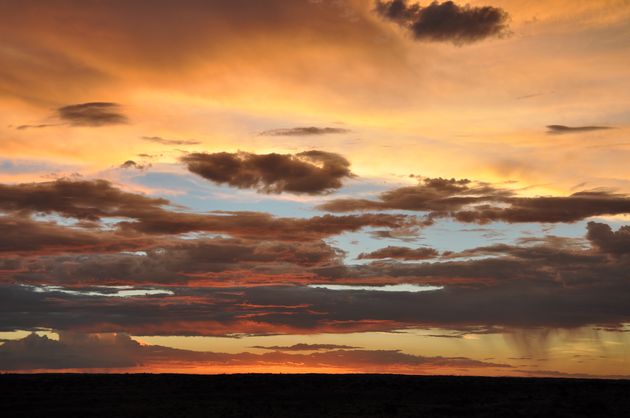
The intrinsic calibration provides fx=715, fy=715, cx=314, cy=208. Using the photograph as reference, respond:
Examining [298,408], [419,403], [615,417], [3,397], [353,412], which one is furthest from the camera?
[3,397]

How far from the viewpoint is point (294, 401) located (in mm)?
90875

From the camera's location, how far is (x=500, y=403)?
82562 millimetres

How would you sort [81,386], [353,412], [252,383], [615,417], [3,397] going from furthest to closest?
1. [252,383]
2. [81,386]
3. [3,397]
4. [353,412]
5. [615,417]

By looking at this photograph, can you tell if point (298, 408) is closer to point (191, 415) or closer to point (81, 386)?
point (191, 415)

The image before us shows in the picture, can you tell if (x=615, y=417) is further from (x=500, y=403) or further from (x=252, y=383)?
(x=252, y=383)

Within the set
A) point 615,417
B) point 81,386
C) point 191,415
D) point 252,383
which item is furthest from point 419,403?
point 81,386

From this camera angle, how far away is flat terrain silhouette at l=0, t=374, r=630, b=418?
7356 centimetres

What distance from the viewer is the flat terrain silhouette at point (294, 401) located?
73.6m

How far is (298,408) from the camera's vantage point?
264 ft

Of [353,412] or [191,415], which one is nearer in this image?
[191,415]

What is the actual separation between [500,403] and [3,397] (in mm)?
62892

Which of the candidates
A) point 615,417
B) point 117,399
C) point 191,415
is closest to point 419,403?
point 615,417

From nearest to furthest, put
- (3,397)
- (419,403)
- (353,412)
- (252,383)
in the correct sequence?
(353,412), (419,403), (3,397), (252,383)

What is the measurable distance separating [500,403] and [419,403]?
9.72 m
